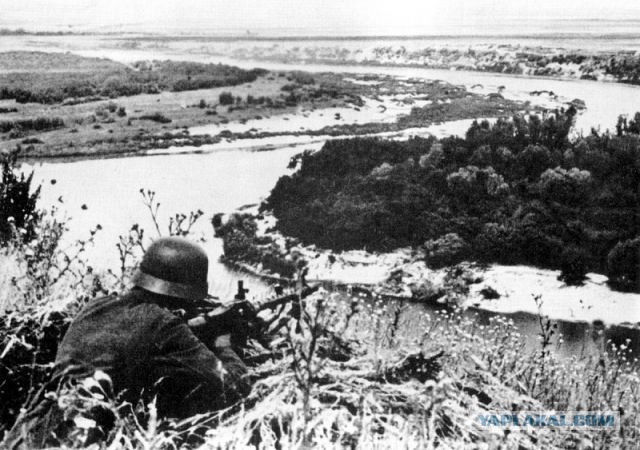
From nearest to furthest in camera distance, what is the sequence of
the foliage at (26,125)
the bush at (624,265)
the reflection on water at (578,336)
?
the reflection on water at (578,336) → the bush at (624,265) → the foliage at (26,125)

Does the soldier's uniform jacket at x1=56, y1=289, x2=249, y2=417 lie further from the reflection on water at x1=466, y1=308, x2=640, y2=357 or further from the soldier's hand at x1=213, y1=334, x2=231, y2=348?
the reflection on water at x1=466, y1=308, x2=640, y2=357

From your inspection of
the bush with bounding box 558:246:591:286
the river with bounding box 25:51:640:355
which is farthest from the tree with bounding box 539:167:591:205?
the bush with bounding box 558:246:591:286

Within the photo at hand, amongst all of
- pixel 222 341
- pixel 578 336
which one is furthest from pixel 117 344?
pixel 578 336

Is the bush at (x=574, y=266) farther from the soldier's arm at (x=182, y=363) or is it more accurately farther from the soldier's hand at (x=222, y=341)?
the soldier's arm at (x=182, y=363)

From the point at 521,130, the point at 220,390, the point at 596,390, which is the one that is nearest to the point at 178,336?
the point at 220,390

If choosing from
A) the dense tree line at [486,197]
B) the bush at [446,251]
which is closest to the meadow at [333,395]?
the dense tree line at [486,197]
